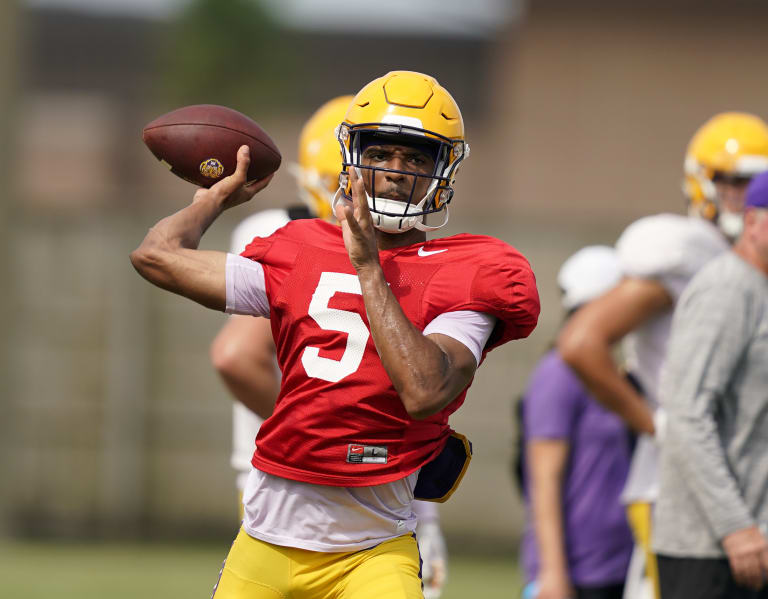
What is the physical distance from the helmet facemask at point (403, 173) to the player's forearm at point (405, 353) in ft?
0.92

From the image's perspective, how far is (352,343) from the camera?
10.8 feet

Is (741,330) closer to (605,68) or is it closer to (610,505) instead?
(610,505)

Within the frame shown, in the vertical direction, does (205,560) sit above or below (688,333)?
below

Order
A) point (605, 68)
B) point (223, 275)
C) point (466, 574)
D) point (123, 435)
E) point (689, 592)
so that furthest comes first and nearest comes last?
point (605, 68)
point (123, 435)
point (466, 574)
point (689, 592)
point (223, 275)

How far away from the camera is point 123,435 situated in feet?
33.9

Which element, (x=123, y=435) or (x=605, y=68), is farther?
(x=605, y=68)

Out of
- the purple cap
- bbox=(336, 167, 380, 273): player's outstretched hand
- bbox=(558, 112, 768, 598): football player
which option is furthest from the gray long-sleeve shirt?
bbox=(336, 167, 380, 273): player's outstretched hand

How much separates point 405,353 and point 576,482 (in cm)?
260

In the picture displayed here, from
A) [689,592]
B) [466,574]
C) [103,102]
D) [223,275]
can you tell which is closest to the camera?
[223,275]

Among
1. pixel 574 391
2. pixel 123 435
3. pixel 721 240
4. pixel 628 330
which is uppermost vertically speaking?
pixel 721 240

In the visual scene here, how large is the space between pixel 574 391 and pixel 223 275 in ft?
8.04

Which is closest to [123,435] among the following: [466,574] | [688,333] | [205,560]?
[205,560]

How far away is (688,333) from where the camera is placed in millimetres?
4133

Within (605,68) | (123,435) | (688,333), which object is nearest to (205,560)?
(123,435)
